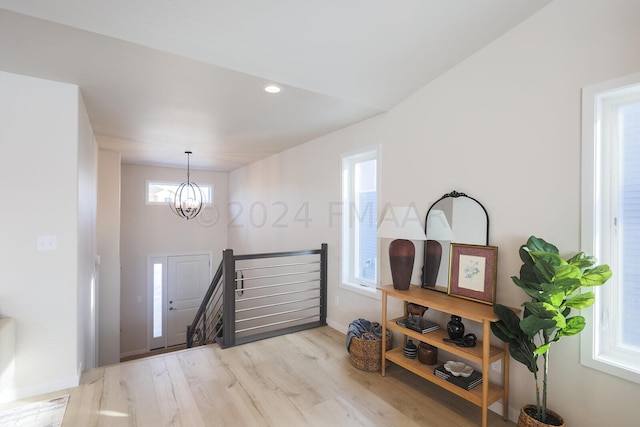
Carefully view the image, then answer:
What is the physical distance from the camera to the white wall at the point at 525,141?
180 cm

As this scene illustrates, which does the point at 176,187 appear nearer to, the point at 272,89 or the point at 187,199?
the point at 187,199

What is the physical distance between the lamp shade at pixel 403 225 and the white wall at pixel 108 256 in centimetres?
434

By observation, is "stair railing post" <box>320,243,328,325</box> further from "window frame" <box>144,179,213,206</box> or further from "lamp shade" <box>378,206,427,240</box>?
"window frame" <box>144,179,213,206</box>

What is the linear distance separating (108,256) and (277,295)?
2.90m

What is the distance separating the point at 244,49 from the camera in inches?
84.9

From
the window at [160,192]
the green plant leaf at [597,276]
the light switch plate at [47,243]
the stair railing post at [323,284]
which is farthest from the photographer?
the window at [160,192]

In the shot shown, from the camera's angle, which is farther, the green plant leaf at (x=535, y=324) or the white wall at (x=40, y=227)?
the white wall at (x=40, y=227)

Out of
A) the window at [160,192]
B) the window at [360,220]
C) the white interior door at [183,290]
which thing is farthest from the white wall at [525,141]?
the window at [160,192]

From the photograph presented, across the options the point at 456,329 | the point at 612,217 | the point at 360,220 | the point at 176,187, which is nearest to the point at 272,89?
the point at 360,220

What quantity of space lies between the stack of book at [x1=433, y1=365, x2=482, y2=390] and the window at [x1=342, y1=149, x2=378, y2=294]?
43.5 inches

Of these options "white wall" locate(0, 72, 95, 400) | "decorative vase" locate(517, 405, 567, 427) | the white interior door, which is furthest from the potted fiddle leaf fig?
the white interior door

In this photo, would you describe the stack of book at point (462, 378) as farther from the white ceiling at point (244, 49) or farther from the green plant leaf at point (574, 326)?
the white ceiling at point (244, 49)

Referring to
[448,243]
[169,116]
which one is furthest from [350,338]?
[169,116]

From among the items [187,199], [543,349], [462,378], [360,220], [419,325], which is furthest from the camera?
[187,199]
